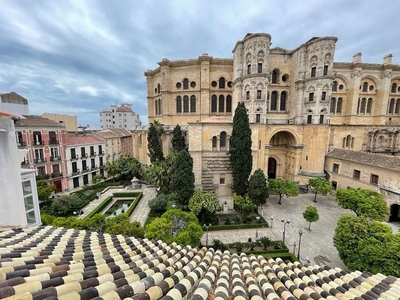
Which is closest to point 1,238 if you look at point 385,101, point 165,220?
point 165,220

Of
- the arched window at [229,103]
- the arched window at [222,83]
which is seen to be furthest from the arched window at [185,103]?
the arched window at [229,103]

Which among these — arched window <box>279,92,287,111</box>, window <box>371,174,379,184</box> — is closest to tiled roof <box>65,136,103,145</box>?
arched window <box>279,92,287,111</box>

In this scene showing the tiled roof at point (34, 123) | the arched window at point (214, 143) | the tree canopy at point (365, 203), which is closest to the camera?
the tree canopy at point (365, 203)

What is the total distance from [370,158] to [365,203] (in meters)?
7.33

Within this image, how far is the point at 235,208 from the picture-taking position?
19297 mm

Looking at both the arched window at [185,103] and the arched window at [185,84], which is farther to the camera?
the arched window at [185,103]

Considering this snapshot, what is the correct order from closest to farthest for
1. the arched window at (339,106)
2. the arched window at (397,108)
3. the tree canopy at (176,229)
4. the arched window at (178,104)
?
the tree canopy at (176,229)
the arched window at (339,106)
the arched window at (178,104)
the arched window at (397,108)

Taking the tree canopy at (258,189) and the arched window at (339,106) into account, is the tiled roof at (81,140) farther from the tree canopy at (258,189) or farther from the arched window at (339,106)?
the arched window at (339,106)

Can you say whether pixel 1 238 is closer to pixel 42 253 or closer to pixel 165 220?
pixel 42 253

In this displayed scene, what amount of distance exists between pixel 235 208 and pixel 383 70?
30.0m

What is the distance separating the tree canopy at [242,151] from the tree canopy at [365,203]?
313 inches

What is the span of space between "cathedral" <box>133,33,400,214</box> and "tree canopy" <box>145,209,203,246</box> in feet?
29.6

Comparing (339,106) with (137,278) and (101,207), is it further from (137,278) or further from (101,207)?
(101,207)

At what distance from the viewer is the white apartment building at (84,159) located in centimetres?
2494
